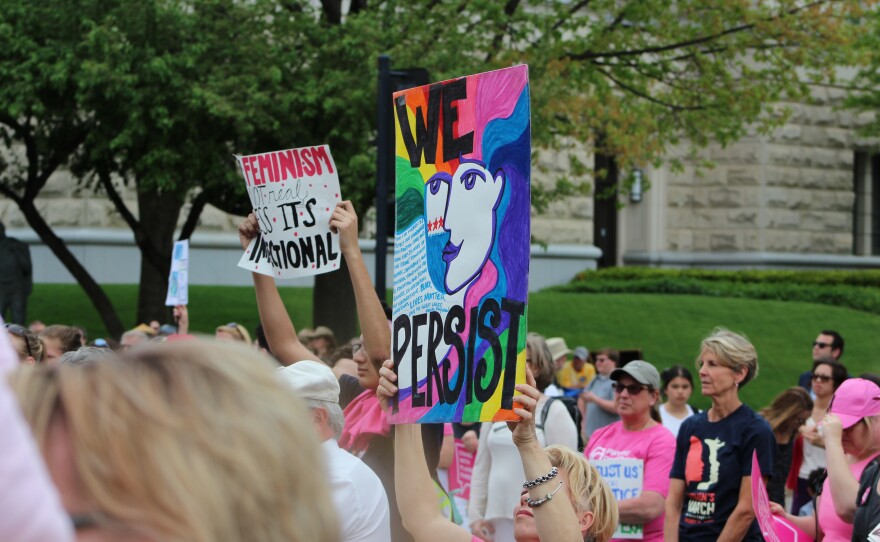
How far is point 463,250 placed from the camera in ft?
13.1

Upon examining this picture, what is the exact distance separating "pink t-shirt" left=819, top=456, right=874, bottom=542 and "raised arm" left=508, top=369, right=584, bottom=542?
2373 mm

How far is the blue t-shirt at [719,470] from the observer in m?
5.96

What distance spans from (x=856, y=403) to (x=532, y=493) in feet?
8.32

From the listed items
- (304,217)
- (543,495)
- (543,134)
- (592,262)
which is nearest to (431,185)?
(543,495)

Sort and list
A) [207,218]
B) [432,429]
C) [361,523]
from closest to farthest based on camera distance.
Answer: [361,523]
[432,429]
[207,218]

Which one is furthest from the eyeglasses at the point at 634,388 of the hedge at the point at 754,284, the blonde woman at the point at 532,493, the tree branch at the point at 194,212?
the hedge at the point at 754,284

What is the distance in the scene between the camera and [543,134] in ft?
49.6

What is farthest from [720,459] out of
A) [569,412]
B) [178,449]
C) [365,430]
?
[178,449]

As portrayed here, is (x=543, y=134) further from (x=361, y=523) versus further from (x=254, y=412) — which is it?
(x=254, y=412)

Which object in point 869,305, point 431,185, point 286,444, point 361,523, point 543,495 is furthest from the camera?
point 869,305

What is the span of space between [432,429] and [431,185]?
4.65 ft

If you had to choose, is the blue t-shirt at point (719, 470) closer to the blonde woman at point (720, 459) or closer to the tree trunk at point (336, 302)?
the blonde woman at point (720, 459)

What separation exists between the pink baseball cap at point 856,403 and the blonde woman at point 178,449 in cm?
452

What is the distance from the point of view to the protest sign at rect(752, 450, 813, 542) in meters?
5.38
